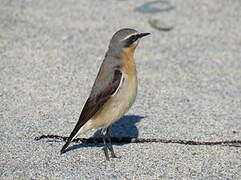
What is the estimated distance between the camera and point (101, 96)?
5.69 m

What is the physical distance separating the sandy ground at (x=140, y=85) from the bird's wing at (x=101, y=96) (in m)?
0.35

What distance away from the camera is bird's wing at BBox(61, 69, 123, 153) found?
5.65m

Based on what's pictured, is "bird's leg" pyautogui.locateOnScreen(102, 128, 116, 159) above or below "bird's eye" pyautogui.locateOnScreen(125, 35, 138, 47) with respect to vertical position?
below

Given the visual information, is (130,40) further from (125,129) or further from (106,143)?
(125,129)

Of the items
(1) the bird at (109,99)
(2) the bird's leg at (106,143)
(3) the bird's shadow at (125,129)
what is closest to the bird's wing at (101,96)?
(1) the bird at (109,99)

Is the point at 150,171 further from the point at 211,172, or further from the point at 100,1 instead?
the point at 100,1

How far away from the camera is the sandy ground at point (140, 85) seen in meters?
5.59

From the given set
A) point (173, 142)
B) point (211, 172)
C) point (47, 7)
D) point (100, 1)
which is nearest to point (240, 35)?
point (100, 1)

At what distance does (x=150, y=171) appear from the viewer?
17.8 ft

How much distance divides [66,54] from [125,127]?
2.19 m

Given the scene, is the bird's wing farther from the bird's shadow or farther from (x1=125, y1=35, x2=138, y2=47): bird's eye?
the bird's shadow

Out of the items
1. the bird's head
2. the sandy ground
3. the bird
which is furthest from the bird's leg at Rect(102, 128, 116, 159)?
the bird's head

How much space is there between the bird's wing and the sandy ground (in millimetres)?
348

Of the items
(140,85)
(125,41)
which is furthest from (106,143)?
(140,85)
